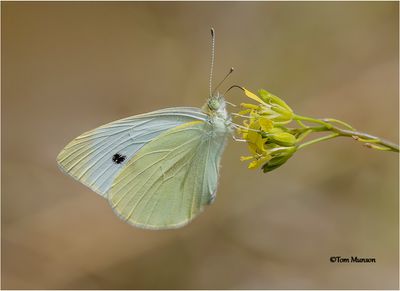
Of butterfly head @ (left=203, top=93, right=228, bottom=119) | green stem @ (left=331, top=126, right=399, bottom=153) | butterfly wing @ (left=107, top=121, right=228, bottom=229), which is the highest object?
butterfly head @ (left=203, top=93, right=228, bottom=119)

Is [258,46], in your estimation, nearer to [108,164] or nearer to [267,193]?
[267,193]

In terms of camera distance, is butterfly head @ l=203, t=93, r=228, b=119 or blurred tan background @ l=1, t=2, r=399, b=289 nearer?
butterfly head @ l=203, t=93, r=228, b=119

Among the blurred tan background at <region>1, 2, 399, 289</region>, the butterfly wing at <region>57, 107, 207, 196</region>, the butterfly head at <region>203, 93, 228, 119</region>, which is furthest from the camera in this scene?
the blurred tan background at <region>1, 2, 399, 289</region>

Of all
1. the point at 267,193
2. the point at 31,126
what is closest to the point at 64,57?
the point at 31,126

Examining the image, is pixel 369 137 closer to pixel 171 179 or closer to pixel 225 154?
pixel 171 179

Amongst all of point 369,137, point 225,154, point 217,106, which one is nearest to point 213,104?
point 217,106

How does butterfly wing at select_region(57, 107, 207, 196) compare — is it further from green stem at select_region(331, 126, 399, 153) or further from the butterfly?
green stem at select_region(331, 126, 399, 153)

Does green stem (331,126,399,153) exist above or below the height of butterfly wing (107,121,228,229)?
below

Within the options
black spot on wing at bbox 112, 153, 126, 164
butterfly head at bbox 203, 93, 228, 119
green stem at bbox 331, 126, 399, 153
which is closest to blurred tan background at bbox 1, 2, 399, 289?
black spot on wing at bbox 112, 153, 126, 164
